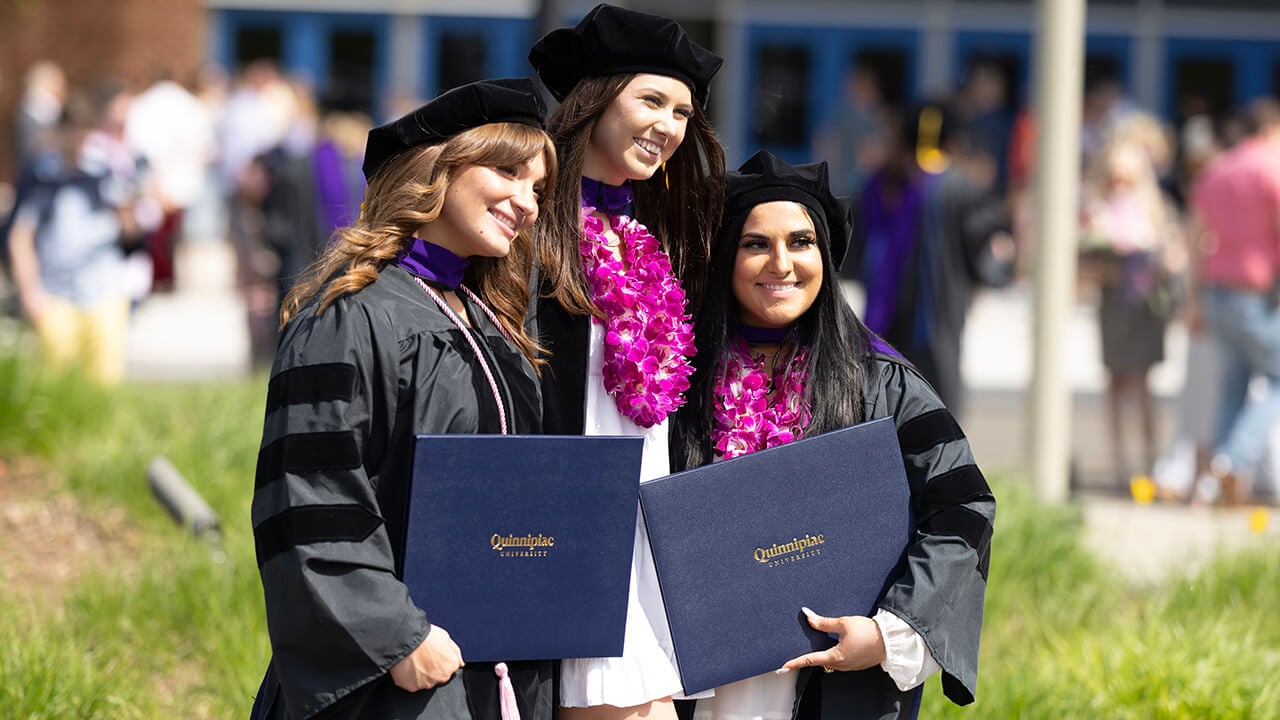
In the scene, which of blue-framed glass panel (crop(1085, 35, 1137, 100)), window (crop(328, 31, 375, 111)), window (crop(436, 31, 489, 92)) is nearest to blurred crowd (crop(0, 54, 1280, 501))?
window (crop(328, 31, 375, 111))

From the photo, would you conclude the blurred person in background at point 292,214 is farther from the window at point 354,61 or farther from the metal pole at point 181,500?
the window at point 354,61

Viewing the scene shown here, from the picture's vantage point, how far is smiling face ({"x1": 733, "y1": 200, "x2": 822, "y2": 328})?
3168 millimetres

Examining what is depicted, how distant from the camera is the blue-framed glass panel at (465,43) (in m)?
22.5

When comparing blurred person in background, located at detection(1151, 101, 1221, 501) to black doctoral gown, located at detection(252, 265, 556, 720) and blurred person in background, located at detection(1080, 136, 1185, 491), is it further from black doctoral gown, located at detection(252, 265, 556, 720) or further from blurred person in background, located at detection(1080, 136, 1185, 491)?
black doctoral gown, located at detection(252, 265, 556, 720)

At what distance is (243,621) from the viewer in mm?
4828

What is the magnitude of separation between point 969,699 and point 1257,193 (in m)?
5.72

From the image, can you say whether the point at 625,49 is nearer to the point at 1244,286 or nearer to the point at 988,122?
the point at 1244,286

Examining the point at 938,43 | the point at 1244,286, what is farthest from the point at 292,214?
the point at 938,43

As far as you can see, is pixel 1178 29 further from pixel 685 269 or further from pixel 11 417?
pixel 685 269

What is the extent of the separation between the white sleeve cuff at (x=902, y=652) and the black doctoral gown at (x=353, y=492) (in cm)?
72

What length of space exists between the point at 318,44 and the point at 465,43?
2.02 meters

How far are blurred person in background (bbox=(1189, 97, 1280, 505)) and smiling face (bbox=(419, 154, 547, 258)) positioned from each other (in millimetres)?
5963

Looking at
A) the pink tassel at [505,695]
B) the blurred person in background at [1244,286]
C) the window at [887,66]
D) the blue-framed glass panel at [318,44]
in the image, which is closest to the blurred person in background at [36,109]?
the blue-framed glass panel at [318,44]

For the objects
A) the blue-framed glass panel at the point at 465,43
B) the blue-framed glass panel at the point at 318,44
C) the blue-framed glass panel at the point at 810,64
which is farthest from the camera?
the blue-framed glass panel at the point at 810,64
